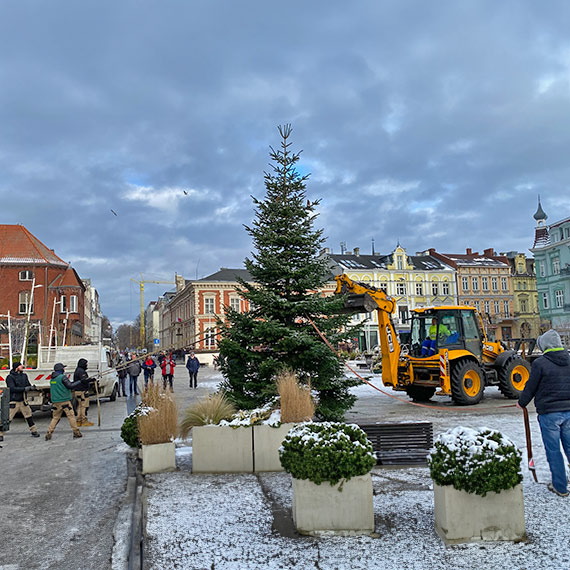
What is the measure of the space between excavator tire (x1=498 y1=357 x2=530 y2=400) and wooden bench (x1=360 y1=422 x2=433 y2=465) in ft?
30.1

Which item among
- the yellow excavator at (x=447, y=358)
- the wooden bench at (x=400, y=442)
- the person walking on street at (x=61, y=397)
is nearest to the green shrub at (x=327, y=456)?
the wooden bench at (x=400, y=442)

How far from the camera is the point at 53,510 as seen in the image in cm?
671

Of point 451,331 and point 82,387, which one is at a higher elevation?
point 451,331

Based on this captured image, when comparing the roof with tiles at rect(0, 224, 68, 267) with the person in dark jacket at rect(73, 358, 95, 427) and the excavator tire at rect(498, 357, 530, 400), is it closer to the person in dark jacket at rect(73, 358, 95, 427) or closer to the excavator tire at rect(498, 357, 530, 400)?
the person in dark jacket at rect(73, 358, 95, 427)

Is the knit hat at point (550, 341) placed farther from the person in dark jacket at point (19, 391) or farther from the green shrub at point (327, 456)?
the person in dark jacket at point (19, 391)

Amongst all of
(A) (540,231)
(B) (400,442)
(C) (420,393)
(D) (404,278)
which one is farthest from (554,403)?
(D) (404,278)

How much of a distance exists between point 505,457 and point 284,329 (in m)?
6.17

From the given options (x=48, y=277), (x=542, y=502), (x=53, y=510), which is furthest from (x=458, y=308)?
(x=48, y=277)

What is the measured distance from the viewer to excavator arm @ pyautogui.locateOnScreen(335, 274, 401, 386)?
42.7 ft

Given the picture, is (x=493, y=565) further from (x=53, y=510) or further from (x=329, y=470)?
(x=53, y=510)

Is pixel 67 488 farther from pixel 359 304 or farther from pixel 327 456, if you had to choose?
pixel 359 304

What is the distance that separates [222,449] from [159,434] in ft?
3.17

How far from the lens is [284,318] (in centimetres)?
1124

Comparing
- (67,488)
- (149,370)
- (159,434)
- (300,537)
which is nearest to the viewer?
(300,537)
